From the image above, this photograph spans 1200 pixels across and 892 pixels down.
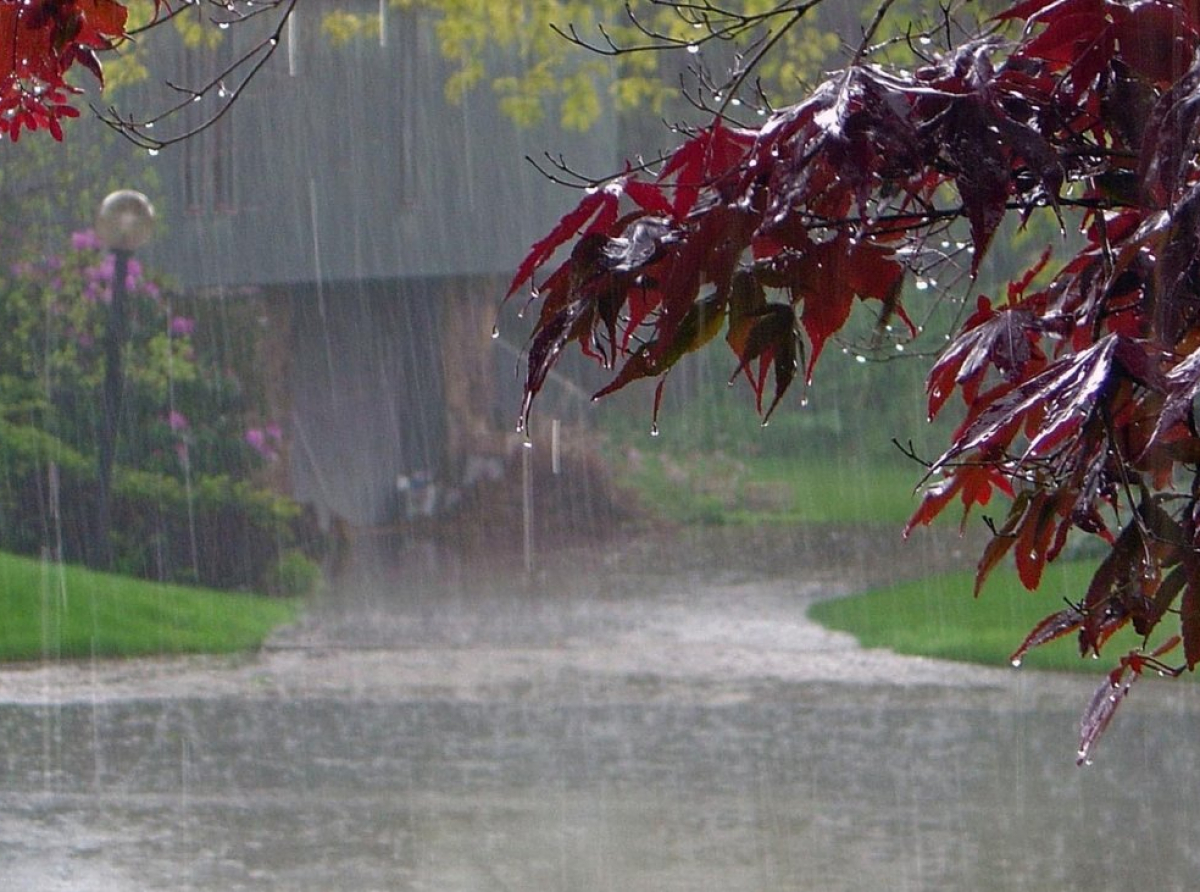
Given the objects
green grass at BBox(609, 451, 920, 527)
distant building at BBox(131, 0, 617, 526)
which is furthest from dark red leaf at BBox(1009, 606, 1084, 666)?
green grass at BBox(609, 451, 920, 527)

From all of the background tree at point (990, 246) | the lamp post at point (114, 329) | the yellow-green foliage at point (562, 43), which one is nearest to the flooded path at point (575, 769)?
the lamp post at point (114, 329)

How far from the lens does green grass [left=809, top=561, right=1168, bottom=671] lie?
976 cm

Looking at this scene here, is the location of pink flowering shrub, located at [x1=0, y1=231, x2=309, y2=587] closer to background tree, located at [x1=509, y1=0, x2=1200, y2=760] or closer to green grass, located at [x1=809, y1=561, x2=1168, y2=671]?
green grass, located at [x1=809, y1=561, x2=1168, y2=671]

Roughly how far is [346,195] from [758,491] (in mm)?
5472

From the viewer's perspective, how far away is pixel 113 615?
10203 millimetres

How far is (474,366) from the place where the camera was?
17.9 meters

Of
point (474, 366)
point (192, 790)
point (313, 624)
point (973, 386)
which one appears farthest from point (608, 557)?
point (973, 386)

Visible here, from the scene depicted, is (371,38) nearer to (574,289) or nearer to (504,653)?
(504,653)

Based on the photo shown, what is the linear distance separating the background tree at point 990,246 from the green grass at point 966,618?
24.5 ft

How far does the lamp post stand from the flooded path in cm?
211

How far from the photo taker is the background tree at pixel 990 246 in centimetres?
165

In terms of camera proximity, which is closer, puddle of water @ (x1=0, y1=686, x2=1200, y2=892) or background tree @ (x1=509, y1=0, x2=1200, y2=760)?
background tree @ (x1=509, y1=0, x2=1200, y2=760)

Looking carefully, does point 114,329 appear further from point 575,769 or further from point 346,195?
point 575,769

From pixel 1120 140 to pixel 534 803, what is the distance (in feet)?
15.2
